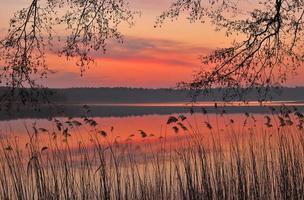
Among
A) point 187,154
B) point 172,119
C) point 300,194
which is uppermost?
point 172,119

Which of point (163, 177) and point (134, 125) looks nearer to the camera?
point (163, 177)

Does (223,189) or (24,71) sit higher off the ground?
(24,71)

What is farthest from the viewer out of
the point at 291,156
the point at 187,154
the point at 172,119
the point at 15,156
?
the point at 291,156

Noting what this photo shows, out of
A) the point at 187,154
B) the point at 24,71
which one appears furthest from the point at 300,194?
the point at 24,71

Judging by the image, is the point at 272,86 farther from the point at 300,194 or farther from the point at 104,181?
the point at 104,181

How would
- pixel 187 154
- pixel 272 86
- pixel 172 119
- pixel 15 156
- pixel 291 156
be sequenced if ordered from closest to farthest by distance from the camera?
pixel 172 119, pixel 15 156, pixel 187 154, pixel 291 156, pixel 272 86

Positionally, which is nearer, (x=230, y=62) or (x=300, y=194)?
(x=300, y=194)

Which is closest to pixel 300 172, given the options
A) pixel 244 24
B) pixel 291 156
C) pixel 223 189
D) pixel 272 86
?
pixel 291 156

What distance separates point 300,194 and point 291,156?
2.34ft

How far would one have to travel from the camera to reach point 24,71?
31.7 ft

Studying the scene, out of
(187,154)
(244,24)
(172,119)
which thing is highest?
(244,24)

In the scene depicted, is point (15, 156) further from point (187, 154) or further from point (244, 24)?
point (244, 24)

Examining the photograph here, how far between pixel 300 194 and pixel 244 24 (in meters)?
4.87

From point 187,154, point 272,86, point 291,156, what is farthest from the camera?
point 272,86
